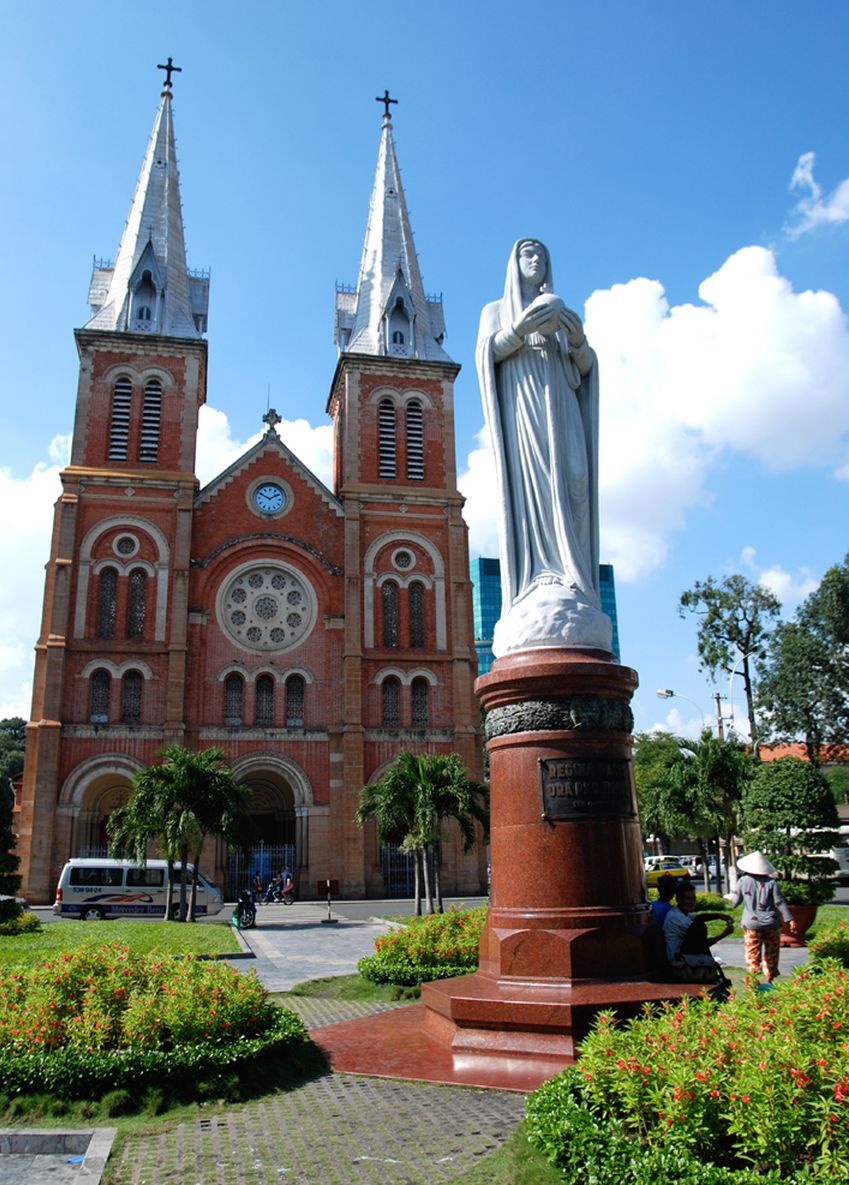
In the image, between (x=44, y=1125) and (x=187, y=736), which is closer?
(x=44, y=1125)

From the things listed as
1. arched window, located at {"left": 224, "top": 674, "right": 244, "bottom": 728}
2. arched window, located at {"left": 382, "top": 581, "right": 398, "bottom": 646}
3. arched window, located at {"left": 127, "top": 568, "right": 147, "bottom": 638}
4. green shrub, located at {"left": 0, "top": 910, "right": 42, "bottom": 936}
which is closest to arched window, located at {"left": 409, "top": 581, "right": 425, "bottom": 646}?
arched window, located at {"left": 382, "top": 581, "right": 398, "bottom": 646}

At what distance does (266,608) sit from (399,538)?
20.1 ft

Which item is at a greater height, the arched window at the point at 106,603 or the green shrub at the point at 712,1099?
the arched window at the point at 106,603

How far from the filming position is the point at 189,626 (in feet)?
116

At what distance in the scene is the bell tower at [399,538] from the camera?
1404 inches

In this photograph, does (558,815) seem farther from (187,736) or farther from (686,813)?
(187,736)

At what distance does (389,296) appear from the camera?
42.5 m

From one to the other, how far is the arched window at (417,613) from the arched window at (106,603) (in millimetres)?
11433

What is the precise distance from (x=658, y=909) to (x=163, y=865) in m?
22.0

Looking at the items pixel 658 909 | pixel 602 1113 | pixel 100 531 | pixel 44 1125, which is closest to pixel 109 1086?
pixel 44 1125

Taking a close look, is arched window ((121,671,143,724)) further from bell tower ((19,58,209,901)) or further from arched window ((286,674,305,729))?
arched window ((286,674,305,729))

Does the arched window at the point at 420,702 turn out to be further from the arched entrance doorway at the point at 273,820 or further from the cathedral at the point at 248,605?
the arched entrance doorway at the point at 273,820

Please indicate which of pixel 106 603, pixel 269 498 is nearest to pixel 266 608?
pixel 269 498

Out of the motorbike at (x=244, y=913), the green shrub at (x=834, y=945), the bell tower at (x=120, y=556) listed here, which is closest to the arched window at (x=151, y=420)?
the bell tower at (x=120, y=556)
